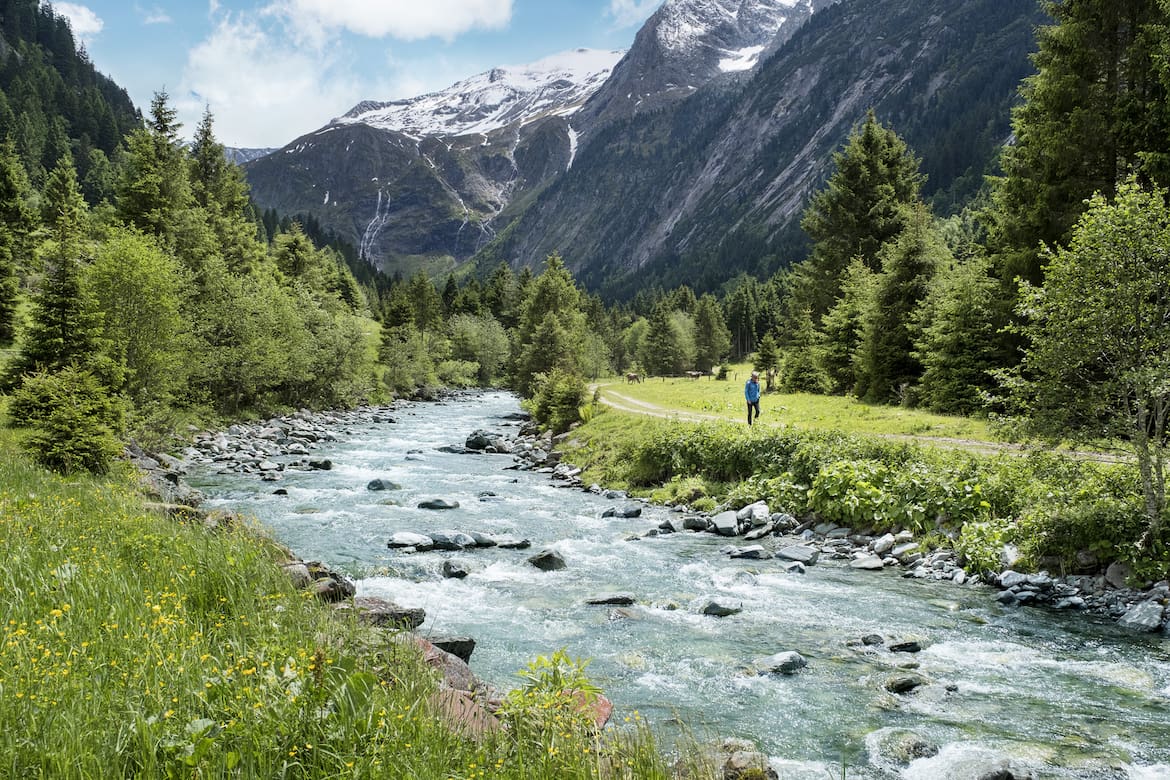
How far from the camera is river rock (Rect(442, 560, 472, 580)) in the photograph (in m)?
13.9

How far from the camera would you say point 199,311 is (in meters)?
39.9

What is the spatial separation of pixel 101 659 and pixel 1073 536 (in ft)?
49.3

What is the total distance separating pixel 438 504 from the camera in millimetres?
21344

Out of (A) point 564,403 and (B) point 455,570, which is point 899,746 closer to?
(B) point 455,570

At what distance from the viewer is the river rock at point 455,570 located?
45.5 ft

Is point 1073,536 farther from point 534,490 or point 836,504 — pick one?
point 534,490

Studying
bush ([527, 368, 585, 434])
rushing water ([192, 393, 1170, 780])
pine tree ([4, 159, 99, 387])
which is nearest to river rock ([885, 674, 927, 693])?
rushing water ([192, 393, 1170, 780])

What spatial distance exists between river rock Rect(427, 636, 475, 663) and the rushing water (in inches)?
12.0

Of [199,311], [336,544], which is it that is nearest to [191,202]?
[199,311]

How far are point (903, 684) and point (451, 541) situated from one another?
1075 centimetres

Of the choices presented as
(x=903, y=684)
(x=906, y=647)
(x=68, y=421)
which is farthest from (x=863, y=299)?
(x=68, y=421)

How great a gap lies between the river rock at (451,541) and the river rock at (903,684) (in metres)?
10.3

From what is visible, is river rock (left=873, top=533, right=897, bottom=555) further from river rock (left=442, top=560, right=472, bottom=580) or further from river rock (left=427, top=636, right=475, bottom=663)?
river rock (left=427, top=636, right=475, bottom=663)

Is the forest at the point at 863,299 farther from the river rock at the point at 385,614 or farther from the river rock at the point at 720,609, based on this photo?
the river rock at the point at 385,614
